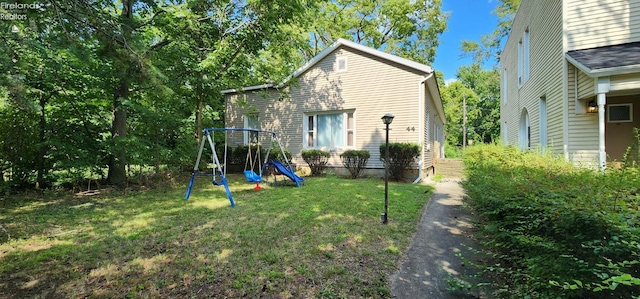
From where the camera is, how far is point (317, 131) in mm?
12391

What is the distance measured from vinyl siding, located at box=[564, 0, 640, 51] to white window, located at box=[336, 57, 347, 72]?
6.98 metres

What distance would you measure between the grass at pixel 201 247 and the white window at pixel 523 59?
26.6 ft

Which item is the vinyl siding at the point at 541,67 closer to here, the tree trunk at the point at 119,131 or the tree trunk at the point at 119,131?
the tree trunk at the point at 119,131

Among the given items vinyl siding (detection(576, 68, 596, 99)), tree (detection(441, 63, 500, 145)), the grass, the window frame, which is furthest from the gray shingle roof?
tree (detection(441, 63, 500, 145))

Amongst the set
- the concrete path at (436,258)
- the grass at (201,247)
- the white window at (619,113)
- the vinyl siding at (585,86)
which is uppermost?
the vinyl siding at (585,86)

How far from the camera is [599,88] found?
18.8 feet

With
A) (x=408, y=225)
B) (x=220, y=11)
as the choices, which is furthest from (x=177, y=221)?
(x=220, y=11)

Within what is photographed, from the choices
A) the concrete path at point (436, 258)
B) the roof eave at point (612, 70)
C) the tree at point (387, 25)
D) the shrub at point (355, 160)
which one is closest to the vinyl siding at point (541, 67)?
the roof eave at point (612, 70)

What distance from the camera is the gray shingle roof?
5.58 m

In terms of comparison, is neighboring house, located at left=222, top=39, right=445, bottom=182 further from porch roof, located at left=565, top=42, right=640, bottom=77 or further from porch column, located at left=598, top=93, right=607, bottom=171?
porch column, located at left=598, top=93, right=607, bottom=171

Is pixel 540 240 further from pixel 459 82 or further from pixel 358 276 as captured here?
pixel 459 82

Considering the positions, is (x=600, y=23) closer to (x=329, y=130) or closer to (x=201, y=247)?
(x=329, y=130)

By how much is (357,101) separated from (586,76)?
22.5ft

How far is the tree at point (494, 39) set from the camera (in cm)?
2381
